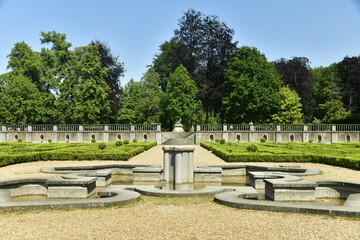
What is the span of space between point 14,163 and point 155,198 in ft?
46.8

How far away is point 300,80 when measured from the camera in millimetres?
64562

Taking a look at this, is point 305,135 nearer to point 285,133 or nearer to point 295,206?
point 285,133

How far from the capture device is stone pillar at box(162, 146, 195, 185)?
1170cm

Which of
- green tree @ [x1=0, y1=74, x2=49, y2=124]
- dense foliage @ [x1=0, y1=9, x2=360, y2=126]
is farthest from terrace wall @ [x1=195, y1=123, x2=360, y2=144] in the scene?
green tree @ [x1=0, y1=74, x2=49, y2=124]

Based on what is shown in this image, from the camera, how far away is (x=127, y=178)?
16.0 meters

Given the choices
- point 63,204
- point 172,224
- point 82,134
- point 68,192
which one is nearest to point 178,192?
point 172,224

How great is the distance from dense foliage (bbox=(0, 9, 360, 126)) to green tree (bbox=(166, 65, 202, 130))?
0.54 ft


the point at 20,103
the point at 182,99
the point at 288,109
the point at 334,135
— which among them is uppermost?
the point at 182,99

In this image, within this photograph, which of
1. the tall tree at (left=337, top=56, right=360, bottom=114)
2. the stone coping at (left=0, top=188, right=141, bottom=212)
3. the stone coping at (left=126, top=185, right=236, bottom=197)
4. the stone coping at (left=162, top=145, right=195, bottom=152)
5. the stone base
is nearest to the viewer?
the stone coping at (left=0, top=188, right=141, bottom=212)

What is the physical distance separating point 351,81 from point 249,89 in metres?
27.1

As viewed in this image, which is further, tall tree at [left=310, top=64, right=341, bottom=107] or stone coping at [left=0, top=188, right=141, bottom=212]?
tall tree at [left=310, top=64, right=341, bottom=107]

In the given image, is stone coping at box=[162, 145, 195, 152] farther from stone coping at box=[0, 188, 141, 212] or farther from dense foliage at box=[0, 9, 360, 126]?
dense foliage at box=[0, 9, 360, 126]

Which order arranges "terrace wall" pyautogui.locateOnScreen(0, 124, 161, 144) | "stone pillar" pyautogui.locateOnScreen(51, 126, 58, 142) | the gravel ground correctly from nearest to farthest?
the gravel ground < "terrace wall" pyautogui.locateOnScreen(0, 124, 161, 144) < "stone pillar" pyautogui.locateOnScreen(51, 126, 58, 142)

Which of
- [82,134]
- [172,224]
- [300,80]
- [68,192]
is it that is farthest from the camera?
[300,80]
